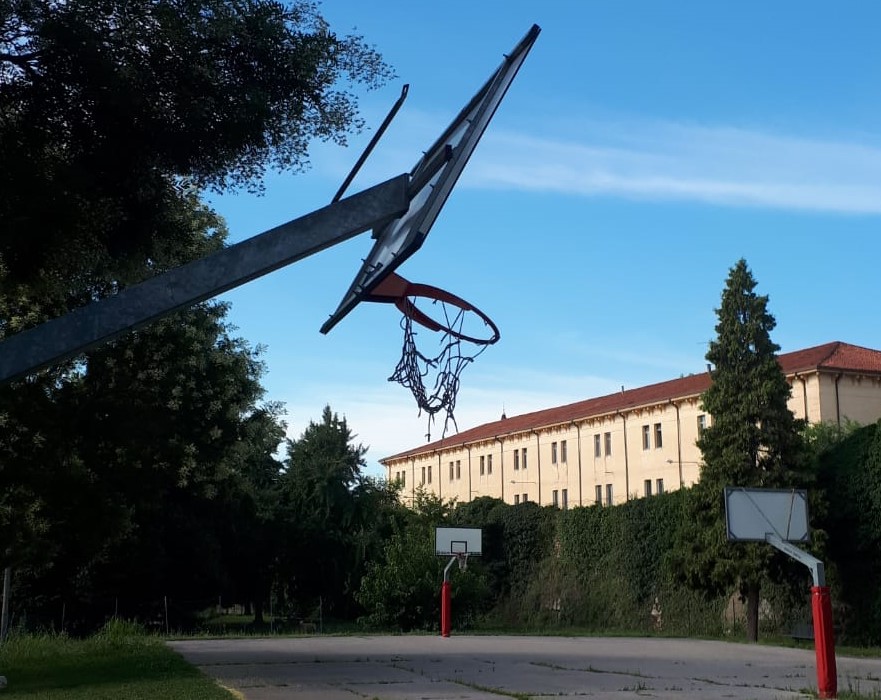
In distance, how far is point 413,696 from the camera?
12.4 metres

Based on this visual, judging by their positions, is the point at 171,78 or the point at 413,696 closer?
the point at 171,78

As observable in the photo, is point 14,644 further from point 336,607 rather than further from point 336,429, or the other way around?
point 336,429

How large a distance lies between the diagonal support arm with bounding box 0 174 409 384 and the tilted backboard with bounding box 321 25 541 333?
0.35 m

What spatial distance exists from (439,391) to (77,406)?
6.91 meters

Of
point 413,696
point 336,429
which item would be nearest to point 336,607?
point 336,429

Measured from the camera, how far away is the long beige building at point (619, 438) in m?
50.1

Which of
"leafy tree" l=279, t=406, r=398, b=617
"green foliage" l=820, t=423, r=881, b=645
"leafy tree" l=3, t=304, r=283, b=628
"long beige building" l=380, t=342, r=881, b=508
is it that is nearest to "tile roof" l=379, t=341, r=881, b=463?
"long beige building" l=380, t=342, r=881, b=508

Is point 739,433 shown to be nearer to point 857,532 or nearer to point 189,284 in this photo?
point 857,532

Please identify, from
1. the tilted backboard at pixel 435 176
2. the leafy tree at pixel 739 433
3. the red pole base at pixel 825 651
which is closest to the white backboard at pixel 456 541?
the leafy tree at pixel 739 433

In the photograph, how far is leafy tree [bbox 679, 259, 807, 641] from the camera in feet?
88.3

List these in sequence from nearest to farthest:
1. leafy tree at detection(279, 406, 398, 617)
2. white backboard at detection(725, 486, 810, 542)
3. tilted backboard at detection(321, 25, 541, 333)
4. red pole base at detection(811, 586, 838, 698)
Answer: tilted backboard at detection(321, 25, 541, 333), red pole base at detection(811, 586, 838, 698), white backboard at detection(725, 486, 810, 542), leafy tree at detection(279, 406, 398, 617)

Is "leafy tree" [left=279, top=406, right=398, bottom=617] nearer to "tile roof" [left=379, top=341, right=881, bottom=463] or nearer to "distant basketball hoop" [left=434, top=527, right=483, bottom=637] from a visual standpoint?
"tile roof" [left=379, top=341, right=881, bottom=463]

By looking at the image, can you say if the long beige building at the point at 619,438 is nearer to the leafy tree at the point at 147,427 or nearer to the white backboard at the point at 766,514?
the leafy tree at the point at 147,427

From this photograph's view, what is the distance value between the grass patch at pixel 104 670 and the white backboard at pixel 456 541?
10221mm
